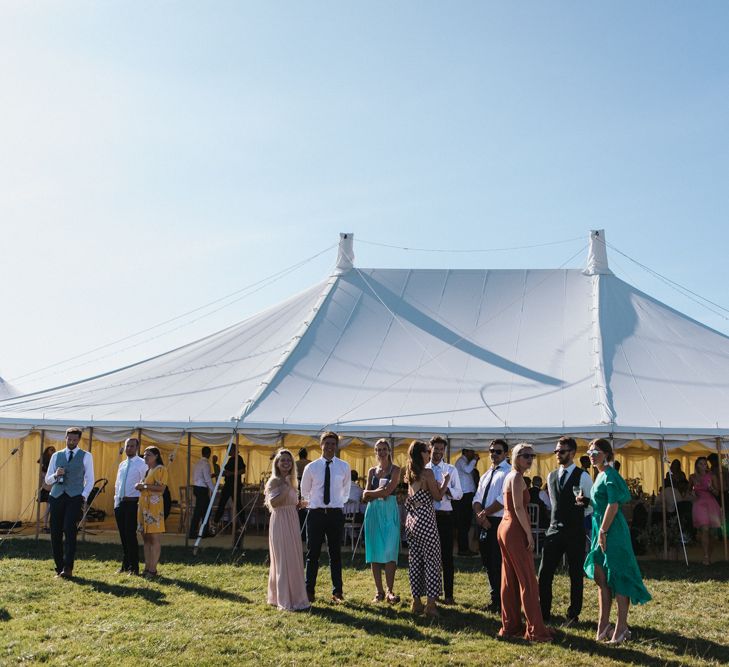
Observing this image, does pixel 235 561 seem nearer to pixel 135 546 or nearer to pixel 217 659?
pixel 135 546

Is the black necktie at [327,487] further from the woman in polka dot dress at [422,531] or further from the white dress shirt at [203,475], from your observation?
the white dress shirt at [203,475]

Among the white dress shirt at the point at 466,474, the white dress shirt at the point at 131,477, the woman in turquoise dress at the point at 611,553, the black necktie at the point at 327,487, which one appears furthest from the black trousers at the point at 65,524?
the woman in turquoise dress at the point at 611,553

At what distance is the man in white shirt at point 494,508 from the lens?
640 cm

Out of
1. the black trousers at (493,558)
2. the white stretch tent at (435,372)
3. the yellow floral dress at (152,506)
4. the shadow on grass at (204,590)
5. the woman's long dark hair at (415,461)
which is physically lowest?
the shadow on grass at (204,590)

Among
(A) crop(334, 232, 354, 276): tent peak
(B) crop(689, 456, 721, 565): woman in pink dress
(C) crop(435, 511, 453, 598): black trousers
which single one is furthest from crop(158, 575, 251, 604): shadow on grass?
(A) crop(334, 232, 354, 276): tent peak

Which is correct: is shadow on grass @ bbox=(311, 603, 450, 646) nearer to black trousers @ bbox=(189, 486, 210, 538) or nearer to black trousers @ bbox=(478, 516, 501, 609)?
black trousers @ bbox=(478, 516, 501, 609)

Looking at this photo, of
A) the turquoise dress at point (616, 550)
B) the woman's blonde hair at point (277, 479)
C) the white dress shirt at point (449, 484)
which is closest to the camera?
the turquoise dress at point (616, 550)

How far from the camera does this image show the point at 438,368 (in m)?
10.8

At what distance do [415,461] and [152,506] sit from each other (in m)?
2.83

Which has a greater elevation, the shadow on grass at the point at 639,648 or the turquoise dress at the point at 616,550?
the turquoise dress at the point at 616,550

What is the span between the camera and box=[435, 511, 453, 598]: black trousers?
6739mm

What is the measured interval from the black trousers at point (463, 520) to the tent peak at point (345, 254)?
500 cm

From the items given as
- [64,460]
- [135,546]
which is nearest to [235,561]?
[135,546]

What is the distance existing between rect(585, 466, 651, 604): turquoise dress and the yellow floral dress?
4.00 m
